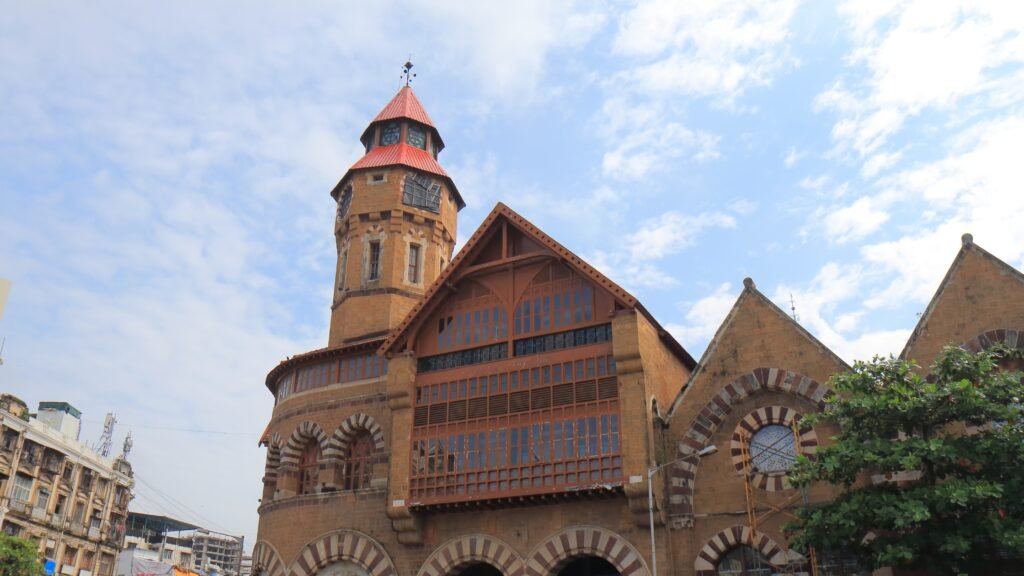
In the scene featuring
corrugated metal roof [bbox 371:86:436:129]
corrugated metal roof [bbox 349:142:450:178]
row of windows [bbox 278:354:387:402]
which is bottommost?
row of windows [bbox 278:354:387:402]

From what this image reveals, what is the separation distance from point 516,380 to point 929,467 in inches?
579

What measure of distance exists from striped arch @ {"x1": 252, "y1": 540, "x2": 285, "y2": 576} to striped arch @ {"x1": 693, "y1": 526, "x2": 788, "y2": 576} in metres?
17.3

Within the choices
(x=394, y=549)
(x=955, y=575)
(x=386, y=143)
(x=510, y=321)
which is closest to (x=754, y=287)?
(x=510, y=321)

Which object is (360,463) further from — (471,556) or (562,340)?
(562,340)

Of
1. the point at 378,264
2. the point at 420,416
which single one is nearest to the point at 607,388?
the point at 420,416

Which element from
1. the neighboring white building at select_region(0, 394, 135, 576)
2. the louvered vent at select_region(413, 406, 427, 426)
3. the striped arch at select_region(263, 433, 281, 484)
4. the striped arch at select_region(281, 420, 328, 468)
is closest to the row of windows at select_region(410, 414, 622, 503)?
the louvered vent at select_region(413, 406, 427, 426)

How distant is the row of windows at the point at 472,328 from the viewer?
33.8 metres

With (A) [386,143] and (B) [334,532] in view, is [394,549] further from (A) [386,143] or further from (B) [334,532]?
(A) [386,143]

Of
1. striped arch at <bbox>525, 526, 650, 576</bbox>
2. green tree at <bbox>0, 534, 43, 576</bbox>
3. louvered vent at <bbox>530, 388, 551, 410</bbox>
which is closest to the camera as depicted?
striped arch at <bbox>525, 526, 650, 576</bbox>

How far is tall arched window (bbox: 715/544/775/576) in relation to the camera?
27.2m

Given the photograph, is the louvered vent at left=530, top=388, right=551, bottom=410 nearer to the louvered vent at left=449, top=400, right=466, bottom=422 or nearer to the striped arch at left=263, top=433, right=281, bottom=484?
the louvered vent at left=449, top=400, right=466, bottom=422

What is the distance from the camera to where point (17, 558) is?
36438 mm

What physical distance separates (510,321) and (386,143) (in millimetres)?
17708

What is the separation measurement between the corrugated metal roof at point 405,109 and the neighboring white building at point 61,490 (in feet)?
107
